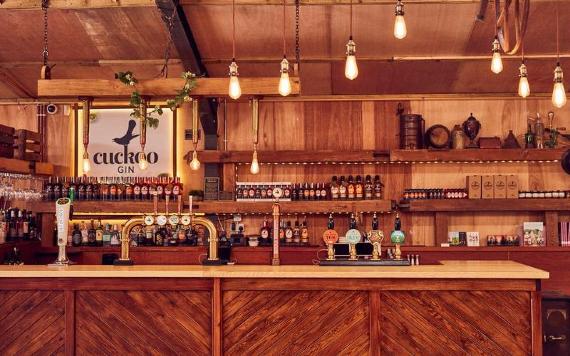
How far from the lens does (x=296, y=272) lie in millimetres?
4281

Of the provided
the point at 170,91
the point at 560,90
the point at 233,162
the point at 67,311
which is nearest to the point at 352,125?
the point at 233,162

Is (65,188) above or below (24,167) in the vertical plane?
below

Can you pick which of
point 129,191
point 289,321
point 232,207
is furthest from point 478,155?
point 129,191

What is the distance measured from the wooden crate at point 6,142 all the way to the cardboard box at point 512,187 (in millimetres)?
5510

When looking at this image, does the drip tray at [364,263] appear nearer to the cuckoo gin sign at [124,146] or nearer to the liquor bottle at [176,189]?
the liquor bottle at [176,189]

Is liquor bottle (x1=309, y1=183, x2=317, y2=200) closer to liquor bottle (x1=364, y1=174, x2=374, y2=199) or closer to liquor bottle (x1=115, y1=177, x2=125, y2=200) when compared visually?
liquor bottle (x1=364, y1=174, x2=374, y2=199)

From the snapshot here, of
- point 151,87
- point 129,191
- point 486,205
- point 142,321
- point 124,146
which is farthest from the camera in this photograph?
point 124,146

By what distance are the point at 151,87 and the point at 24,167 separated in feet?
7.93

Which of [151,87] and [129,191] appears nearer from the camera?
[151,87]

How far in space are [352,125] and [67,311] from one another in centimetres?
426

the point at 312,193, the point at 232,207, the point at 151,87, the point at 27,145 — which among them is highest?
the point at 151,87

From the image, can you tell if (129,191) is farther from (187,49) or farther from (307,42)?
(307,42)

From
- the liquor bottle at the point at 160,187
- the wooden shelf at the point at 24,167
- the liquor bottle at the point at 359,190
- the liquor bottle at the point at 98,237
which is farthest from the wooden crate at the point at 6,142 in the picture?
the liquor bottle at the point at 359,190

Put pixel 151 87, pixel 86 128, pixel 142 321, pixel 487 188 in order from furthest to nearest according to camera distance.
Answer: pixel 487 188 < pixel 151 87 < pixel 86 128 < pixel 142 321
